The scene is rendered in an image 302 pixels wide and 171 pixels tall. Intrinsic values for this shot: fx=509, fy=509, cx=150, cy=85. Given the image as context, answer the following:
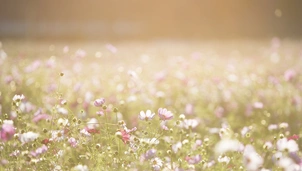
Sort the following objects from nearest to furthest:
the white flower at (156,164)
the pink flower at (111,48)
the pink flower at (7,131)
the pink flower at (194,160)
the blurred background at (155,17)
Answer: the pink flower at (7,131) < the white flower at (156,164) < the pink flower at (194,160) < the pink flower at (111,48) < the blurred background at (155,17)

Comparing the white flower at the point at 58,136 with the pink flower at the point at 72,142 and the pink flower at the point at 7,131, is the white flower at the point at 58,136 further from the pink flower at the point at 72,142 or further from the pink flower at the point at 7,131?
the pink flower at the point at 7,131

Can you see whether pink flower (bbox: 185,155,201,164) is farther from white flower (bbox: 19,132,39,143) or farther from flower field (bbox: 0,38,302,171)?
white flower (bbox: 19,132,39,143)

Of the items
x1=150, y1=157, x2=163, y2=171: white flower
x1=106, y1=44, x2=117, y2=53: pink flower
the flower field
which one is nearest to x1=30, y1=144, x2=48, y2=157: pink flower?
the flower field

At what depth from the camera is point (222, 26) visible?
64.6 feet

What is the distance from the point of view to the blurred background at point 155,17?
61.0 feet

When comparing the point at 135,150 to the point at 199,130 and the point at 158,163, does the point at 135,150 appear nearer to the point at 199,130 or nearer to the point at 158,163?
the point at 158,163

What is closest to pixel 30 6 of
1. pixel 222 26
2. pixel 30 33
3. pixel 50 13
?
pixel 50 13

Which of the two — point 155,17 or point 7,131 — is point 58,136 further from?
point 155,17

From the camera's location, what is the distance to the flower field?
190 cm

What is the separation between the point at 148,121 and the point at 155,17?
60.6 ft

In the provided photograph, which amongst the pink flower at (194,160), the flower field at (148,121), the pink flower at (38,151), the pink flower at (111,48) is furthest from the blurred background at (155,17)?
the pink flower at (38,151)

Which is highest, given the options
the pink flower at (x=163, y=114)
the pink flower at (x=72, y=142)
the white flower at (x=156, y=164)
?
the pink flower at (x=163, y=114)

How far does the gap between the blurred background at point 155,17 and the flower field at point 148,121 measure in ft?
41.9

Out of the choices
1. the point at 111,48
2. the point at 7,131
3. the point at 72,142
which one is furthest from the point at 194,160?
the point at 111,48
